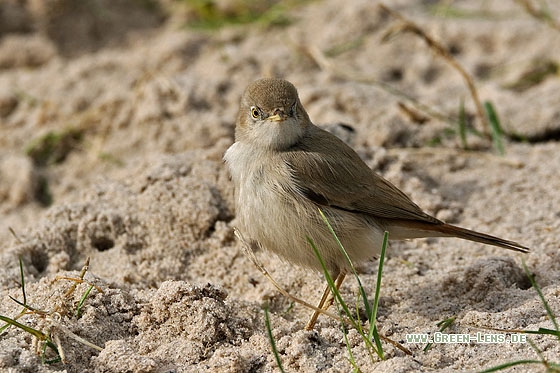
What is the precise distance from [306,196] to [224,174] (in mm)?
948

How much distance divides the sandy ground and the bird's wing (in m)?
0.38

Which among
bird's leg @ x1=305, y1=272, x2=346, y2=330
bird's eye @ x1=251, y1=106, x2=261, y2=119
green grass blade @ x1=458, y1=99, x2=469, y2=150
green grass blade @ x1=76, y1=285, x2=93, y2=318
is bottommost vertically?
bird's leg @ x1=305, y1=272, x2=346, y2=330

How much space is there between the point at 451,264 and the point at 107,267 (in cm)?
188

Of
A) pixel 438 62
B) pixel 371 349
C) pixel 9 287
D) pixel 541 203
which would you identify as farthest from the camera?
pixel 438 62

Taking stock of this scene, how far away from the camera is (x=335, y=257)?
12.2ft

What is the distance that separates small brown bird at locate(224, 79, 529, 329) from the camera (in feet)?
12.0

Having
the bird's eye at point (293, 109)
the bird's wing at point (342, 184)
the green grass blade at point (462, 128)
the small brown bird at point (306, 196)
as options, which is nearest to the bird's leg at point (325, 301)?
the small brown bird at point (306, 196)

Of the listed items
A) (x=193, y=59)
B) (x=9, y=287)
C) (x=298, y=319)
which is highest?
(x=193, y=59)

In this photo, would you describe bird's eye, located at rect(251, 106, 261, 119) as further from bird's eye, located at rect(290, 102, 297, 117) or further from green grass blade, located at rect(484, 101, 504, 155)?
green grass blade, located at rect(484, 101, 504, 155)

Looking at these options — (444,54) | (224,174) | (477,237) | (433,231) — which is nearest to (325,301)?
(433,231)

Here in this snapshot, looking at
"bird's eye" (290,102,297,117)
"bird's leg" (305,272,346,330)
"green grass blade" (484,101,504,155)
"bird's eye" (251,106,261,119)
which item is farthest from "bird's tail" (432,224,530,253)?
"green grass blade" (484,101,504,155)

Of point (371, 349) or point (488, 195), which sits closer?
point (371, 349)

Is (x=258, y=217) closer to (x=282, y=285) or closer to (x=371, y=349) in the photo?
(x=282, y=285)

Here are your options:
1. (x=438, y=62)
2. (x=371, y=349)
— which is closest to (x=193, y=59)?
(x=438, y=62)
